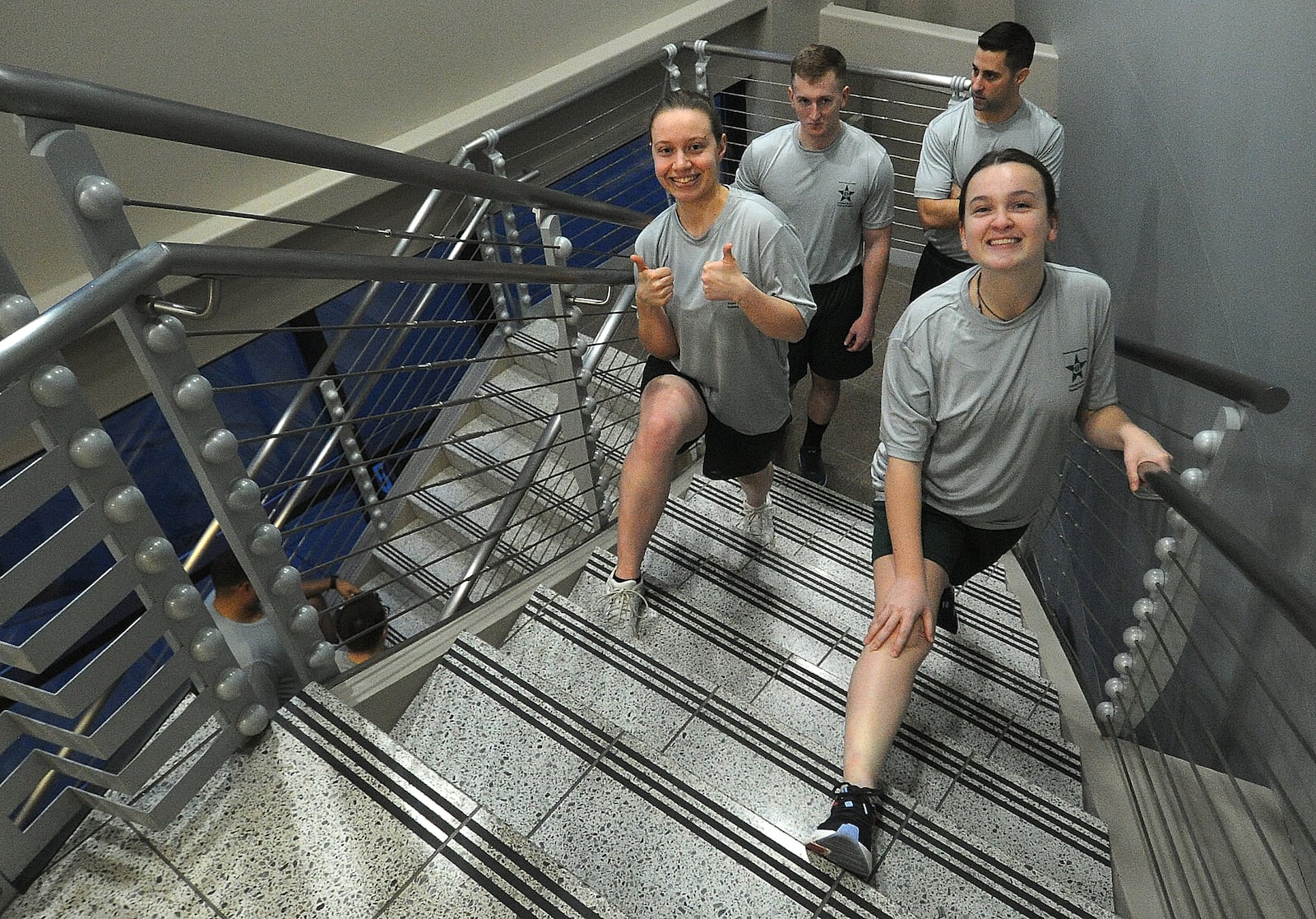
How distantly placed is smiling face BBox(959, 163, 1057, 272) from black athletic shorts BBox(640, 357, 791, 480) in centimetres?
96

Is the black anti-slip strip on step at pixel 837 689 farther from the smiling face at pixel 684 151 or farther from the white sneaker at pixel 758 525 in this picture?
the smiling face at pixel 684 151

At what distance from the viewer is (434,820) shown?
1531 millimetres

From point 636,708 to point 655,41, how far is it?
14.2 feet

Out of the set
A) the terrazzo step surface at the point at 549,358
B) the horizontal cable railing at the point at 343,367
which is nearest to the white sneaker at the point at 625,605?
the horizontal cable railing at the point at 343,367

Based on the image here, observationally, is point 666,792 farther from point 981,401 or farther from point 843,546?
A: point 843,546

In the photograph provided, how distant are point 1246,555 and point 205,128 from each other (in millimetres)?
1868

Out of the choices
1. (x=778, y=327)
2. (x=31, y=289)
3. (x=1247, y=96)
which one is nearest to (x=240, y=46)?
(x=31, y=289)

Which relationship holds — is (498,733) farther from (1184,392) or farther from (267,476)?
(267,476)

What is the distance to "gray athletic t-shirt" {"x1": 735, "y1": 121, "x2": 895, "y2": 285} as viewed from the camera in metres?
3.46

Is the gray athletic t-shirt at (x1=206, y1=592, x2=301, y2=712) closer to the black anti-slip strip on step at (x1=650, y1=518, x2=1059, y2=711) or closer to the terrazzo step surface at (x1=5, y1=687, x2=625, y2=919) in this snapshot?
the terrazzo step surface at (x1=5, y1=687, x2=625, y2=919)

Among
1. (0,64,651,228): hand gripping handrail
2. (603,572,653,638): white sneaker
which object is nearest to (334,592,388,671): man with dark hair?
(603,572,653,638): white sneaker

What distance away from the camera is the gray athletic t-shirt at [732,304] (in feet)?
8.00

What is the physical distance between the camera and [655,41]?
5.32 metres

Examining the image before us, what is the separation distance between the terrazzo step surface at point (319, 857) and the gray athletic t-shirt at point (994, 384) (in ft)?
4.01
